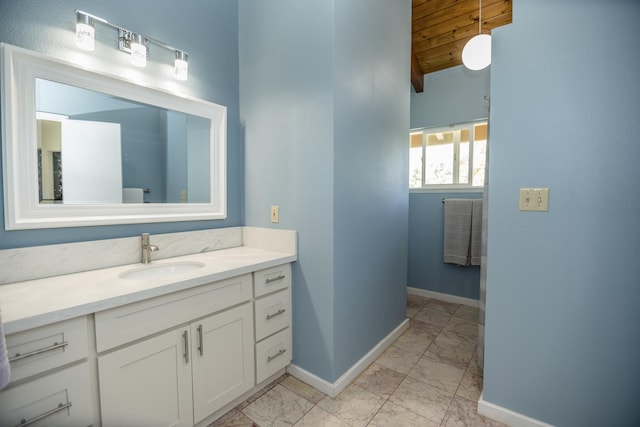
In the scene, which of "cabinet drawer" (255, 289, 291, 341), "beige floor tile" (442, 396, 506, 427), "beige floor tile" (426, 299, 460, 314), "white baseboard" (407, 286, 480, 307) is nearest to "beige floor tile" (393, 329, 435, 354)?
"beige floor tile" (442, 396, 506, 427)

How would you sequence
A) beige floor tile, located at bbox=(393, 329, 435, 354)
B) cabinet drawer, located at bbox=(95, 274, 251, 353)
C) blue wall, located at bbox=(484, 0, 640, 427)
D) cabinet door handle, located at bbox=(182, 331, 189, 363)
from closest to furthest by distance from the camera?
cabinet drawer, located at bbox=(95, 274, 251, 353), blue wall, located at bbox=(484, 0, 640, 427), cabinet door handle, located at bbox=(182, 331, 189, 363), beige floor tile, located at bbox=(393, 329, 435, 354)

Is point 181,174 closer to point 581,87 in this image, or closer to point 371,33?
point 371,33

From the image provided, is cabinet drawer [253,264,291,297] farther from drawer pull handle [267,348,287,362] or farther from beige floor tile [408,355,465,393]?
beige floor tile [408,355,465,393]

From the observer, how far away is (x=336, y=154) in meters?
1.62

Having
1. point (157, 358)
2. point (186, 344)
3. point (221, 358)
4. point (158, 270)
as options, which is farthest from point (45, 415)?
point (158, 270)

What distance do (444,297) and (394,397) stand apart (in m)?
1.85

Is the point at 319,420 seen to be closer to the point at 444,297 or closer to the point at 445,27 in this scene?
the point at 444,297

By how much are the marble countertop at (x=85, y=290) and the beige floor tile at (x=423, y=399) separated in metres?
1.10

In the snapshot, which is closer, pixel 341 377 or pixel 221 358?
pixel 221 358

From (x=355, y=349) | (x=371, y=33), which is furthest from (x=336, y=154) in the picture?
(x=355, y=349)

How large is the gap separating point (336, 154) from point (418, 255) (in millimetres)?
2269

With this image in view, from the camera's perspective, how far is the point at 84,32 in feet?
4.35

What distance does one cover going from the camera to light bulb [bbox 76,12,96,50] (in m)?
1.32

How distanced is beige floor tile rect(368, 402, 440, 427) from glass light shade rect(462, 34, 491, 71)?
2228 mm
